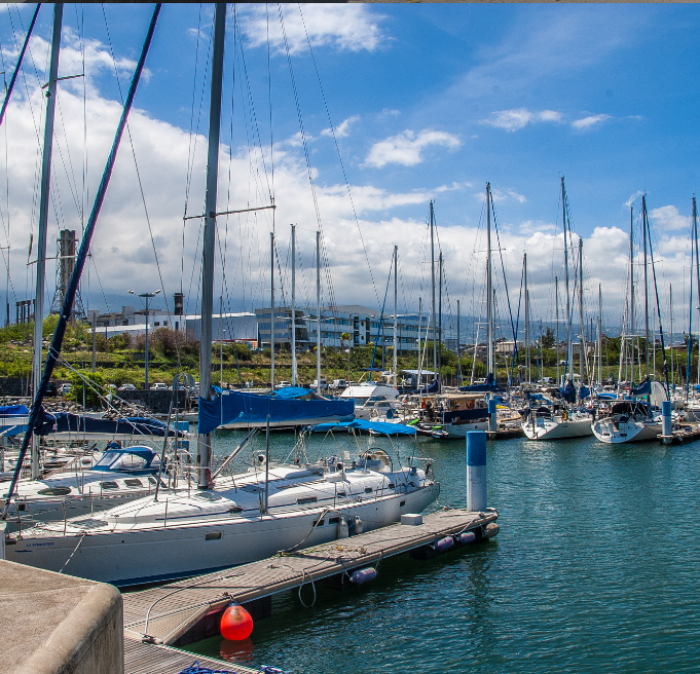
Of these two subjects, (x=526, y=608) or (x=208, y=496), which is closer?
(x=526, y=608)

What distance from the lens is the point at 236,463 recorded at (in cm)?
3419

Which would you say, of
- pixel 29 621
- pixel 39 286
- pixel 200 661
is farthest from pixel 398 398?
pixel 29 621

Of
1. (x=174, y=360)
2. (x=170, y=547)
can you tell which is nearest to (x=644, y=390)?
(x=170, y=547)

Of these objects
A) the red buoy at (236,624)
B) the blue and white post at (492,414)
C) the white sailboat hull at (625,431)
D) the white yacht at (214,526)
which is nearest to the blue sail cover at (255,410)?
the white yacht at (214,526)

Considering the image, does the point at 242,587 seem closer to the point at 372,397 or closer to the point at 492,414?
the point at 492,414

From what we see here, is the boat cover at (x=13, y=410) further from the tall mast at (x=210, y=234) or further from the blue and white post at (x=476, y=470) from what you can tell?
the blue and white post at (x=476, y=470)

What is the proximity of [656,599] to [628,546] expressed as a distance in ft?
15.5

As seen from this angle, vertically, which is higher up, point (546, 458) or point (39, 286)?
point (39, 286)

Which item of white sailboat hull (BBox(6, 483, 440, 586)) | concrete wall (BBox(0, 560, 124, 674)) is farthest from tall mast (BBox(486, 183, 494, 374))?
concrete wall (BBox(0, 560, 124, 674))

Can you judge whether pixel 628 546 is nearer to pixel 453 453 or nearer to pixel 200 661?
pixel 200 661

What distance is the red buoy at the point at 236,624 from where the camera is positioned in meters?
13.4

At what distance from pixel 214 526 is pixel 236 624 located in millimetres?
3792

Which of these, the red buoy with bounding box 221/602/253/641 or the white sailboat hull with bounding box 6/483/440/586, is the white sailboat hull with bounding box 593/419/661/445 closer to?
the white sailboat hull with bounding box 6/483/440/586

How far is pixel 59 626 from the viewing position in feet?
13.5
